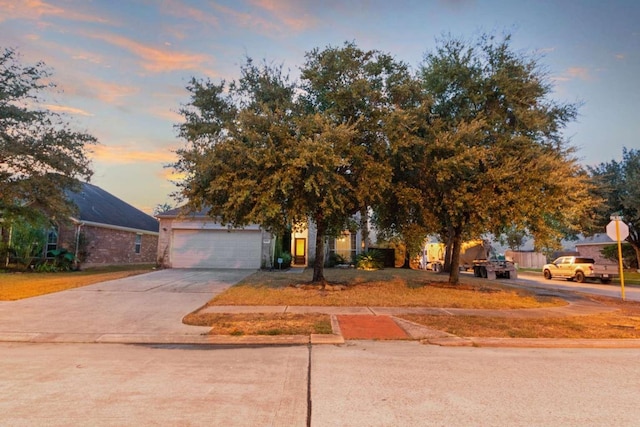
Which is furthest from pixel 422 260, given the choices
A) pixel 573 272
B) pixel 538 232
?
pixel 538 232

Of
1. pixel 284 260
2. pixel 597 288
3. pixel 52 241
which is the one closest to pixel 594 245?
pixel 597 288

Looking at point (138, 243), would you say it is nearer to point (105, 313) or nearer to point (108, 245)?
point (108, 245)

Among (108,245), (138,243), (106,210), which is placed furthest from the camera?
(138,243)

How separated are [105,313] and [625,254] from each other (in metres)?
36.2

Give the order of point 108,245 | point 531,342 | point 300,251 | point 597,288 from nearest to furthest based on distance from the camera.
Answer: point 531,342, point 597,288, point 108,245, point 300,251

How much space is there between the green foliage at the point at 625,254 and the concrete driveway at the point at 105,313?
30.2 m

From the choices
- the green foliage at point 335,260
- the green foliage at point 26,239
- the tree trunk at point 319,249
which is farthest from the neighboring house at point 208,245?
the tree trunk at point 319,249

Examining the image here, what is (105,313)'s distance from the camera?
9.20 m

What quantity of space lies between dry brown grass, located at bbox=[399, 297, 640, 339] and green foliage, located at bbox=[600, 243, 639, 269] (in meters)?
24.8

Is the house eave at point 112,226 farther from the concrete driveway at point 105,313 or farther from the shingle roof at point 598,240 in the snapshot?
the shingle roof at point 598,240

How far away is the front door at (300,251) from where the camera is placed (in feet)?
94.8

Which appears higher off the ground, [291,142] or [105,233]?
[291,142]

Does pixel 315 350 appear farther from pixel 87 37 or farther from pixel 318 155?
pixel 87 37

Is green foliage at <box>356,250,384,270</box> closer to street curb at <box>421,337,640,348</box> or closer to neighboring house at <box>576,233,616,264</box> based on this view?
street curb at <box>421,337,640,348</box>
